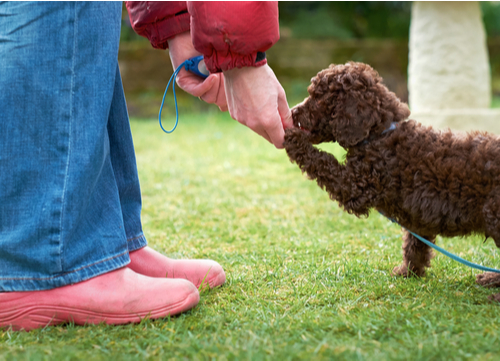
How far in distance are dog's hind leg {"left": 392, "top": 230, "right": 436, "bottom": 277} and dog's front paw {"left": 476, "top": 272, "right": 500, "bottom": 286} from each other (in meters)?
0.27

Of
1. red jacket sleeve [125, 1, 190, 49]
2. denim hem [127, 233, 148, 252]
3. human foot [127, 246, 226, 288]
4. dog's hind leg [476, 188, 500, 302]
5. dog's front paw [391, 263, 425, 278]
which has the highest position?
red jacket sleeve [125, 1, 190, 49]

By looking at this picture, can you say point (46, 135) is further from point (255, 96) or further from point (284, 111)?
point (284, 111)

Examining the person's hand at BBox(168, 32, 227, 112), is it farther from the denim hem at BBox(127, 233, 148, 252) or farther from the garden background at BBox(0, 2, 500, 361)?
the garden background at BBox(0, 2, 500, 361)

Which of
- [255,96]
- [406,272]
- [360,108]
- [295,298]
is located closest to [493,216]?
[406,272]

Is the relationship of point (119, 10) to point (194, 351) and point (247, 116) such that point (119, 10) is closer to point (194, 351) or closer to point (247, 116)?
point (247, 116)

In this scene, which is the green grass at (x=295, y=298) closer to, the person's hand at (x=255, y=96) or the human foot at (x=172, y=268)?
the human foot at (x=172, y=268)

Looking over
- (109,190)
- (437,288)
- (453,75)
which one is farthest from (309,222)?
(453,75)

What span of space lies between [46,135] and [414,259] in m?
1.88

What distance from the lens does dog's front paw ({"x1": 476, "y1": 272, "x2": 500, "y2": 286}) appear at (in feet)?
8.03

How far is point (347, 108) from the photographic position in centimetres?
244

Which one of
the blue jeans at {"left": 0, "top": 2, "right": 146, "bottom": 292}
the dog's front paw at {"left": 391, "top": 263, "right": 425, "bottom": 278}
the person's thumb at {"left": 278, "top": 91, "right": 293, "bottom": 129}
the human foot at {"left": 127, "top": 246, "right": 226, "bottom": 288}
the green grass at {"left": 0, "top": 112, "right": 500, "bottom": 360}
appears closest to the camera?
the green grass at {"left": 0, "top": 112, "right": 500, "bottom": 360}

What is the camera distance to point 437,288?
7.90 feet

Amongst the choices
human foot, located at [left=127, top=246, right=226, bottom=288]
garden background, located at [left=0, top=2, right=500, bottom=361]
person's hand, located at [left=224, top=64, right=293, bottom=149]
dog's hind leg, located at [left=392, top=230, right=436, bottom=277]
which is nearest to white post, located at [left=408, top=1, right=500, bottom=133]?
garden background, located at [left=0, top=2, right=500, bottom=361]

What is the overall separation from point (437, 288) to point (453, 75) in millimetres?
4943
